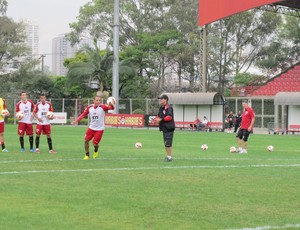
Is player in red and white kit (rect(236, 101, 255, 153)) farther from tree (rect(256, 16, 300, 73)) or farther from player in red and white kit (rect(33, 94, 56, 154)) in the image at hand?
tree (rect(256, 16, 300, 73))

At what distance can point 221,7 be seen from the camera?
148 ft

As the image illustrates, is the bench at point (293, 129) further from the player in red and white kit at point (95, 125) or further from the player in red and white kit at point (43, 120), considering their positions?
the player in red and white kit at point (95, 125)

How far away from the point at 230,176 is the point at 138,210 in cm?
441

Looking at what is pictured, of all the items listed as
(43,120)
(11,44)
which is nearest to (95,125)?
(43,120)

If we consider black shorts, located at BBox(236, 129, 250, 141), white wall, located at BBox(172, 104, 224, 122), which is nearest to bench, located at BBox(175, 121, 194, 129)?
white wall, located at BBox(172, 104, 224, 122)

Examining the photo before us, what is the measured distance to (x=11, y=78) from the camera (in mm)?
66875

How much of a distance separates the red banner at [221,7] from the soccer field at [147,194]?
28.9m

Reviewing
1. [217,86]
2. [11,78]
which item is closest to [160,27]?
[217,86]

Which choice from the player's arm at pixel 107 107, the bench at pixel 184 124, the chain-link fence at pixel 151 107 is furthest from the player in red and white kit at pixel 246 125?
the chain-link fence at pixel 151 107

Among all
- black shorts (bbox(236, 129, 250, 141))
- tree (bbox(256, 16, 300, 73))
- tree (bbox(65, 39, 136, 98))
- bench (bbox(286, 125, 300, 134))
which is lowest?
bench (bbox(286, 125, 300, 134))

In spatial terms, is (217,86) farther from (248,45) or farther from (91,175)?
(91,175)

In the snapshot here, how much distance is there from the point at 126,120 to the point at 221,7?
12.2 m

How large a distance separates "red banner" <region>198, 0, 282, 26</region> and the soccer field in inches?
1139

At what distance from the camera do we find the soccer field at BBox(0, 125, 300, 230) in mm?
7402
